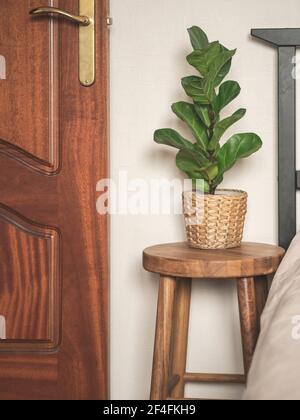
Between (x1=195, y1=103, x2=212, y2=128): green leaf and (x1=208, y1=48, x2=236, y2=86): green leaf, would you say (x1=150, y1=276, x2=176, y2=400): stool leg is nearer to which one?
(x1=195, y1=103, x2=212, y2=128): green leaf

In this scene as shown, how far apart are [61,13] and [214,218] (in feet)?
2.34

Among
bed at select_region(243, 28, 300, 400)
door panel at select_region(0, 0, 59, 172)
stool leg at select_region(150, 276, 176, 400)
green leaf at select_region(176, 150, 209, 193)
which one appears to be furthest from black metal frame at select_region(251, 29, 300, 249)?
door panel at select_region(0, 0, 59, 172)

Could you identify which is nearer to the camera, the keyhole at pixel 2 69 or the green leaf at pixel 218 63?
the green leaf at pixel 218 63

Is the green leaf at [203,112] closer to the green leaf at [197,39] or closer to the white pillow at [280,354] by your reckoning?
the green leaf at [197,39]

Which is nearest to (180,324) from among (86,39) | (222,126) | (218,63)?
(222,126)

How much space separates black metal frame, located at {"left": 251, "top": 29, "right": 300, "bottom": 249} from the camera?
1.65 m

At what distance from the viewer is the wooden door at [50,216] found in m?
1.64

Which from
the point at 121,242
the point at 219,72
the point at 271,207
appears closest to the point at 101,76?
the point at 219,72

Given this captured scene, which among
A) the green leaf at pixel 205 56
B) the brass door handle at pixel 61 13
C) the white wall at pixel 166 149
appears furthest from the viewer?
the white wall at pixel 166 149

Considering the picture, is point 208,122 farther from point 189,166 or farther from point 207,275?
point 207,275

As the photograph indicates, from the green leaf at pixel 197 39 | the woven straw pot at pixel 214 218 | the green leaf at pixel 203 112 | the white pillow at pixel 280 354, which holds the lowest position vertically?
the white pillow at pixel 280 354

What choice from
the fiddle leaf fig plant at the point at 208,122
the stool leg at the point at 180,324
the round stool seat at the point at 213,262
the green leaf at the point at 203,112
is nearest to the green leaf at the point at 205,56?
the fiddle leaf fig plant at the point at 208,122

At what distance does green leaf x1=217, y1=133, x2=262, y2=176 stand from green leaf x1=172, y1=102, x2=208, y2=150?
54mm
